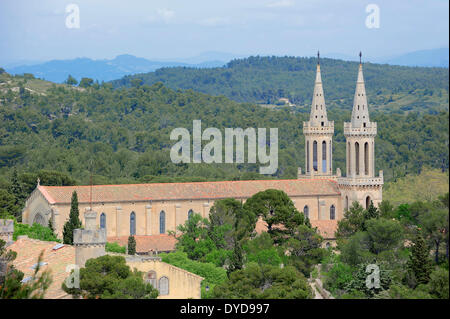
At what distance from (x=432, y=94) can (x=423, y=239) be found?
393 feet

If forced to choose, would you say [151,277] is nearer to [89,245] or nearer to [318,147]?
[89,245]

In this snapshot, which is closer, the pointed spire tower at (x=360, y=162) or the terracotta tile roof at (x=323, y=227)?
the terracotta tile roof at (x=323, y=227)

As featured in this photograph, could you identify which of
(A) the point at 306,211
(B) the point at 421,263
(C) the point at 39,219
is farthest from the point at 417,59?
(B) the point at 421,263

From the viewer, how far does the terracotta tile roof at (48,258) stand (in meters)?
44.5

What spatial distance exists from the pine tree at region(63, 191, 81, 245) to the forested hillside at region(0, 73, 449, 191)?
22277 mm

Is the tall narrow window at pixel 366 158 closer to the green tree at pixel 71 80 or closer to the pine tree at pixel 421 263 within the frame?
the pine tree at pixel 421 263

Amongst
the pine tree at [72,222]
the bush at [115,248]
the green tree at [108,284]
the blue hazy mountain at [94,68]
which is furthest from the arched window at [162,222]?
the blue hazy mountain at [94,68]

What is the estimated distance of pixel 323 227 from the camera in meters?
66.5

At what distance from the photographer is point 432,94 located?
537 feet

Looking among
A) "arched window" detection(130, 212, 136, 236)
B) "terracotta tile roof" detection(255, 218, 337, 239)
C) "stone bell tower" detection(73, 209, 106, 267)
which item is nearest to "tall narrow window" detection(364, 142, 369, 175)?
"terracotta tile roof" detection(255, 218, 337, 239)

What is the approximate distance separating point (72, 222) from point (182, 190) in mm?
9580

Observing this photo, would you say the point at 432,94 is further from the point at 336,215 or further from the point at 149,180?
the point at 336,215

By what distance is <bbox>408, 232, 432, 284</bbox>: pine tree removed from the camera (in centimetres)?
4481

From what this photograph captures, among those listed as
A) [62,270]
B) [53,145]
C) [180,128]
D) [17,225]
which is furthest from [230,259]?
[180,128]
